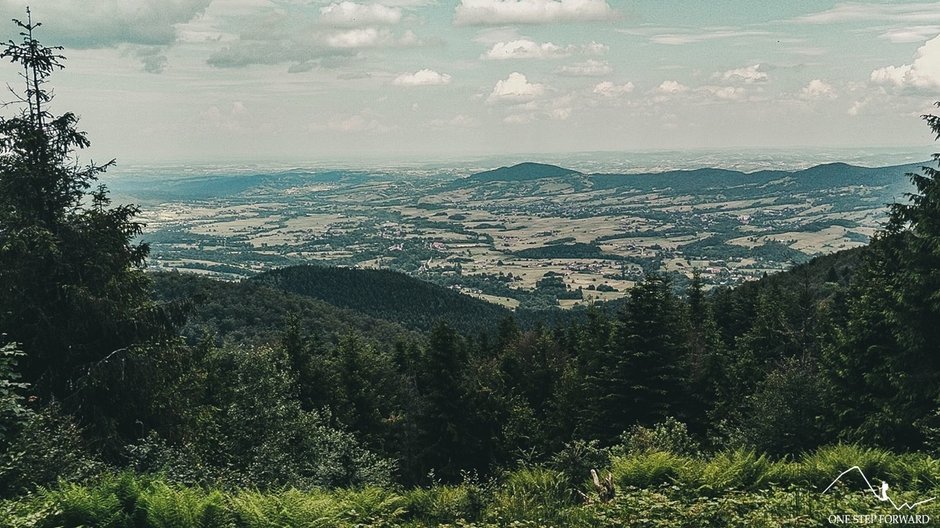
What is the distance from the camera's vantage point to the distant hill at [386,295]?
125m

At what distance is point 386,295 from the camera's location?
135250mm

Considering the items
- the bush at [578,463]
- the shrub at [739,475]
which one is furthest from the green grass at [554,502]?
the bush at [578,463]

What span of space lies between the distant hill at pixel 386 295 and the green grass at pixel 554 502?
107357 millimetres

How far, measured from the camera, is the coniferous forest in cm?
901

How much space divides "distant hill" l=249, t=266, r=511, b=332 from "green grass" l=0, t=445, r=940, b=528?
10736 cm

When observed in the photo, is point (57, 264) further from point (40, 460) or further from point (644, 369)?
point (644, 369)

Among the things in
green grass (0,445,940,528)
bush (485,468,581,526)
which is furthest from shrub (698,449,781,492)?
bush (485,468,581,526)

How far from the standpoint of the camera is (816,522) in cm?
775

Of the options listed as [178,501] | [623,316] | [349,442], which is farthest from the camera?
[623,316]

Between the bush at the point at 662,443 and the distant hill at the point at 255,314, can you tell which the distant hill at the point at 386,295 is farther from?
the bush at the point at 662,443

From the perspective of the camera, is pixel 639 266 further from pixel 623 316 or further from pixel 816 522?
pixel 816 522

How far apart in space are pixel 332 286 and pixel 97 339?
121956mm

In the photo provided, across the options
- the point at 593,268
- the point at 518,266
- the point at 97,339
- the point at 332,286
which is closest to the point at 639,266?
the point at 593,268

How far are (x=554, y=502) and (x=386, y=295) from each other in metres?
127
